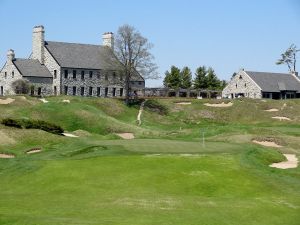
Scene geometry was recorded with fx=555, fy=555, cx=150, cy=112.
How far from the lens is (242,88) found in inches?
4673

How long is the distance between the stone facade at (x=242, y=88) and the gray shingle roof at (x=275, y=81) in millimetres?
1023

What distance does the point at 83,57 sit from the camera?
361ft

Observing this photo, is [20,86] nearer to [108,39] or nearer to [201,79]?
[108,39]

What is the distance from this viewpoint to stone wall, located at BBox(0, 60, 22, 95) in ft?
331

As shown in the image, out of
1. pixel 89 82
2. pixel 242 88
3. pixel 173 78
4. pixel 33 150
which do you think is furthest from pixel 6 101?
pixel 173 78

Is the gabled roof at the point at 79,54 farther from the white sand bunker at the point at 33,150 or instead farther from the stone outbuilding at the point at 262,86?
the white sand bunker at the point at 33,150

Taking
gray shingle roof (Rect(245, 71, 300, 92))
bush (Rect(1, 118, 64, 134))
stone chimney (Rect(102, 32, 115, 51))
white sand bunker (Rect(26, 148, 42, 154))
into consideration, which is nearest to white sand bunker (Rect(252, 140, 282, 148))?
white sand bunker (Rect(26, 148, 42, 154))

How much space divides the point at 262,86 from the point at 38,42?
46255 mm

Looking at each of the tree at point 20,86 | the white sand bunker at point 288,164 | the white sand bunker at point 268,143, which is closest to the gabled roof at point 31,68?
the tree at point 20,86

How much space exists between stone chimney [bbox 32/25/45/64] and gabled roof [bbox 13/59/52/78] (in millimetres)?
1254

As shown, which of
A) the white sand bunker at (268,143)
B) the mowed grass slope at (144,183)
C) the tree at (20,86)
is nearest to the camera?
the mowed grass slope at (144,183)

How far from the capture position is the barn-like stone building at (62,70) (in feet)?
333

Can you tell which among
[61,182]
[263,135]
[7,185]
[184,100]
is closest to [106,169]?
[61,182]

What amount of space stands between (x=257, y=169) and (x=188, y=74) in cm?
10134
